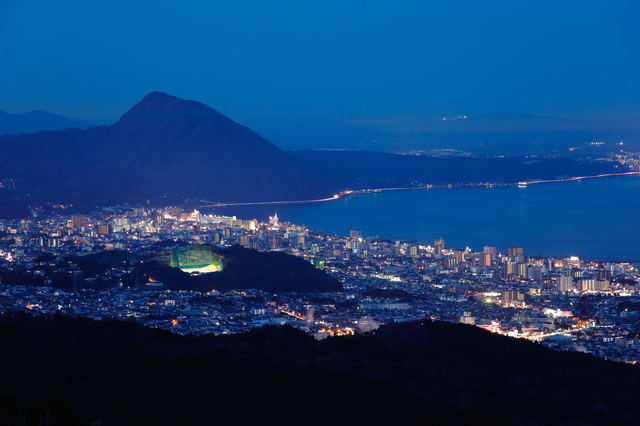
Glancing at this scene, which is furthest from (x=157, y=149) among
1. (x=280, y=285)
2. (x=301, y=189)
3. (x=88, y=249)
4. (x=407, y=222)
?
(x=280, y=285)

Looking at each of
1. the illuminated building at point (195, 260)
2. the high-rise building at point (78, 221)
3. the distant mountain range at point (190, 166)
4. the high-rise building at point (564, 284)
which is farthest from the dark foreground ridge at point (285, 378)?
the distant mountain range at point (190, 166)

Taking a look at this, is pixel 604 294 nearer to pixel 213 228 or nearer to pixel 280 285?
pixel 280 285

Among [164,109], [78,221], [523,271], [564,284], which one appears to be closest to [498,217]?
[523,271]

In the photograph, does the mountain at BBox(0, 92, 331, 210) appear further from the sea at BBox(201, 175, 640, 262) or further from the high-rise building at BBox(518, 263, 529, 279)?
the high-rise building at BBox(518, 263, 529, 279)

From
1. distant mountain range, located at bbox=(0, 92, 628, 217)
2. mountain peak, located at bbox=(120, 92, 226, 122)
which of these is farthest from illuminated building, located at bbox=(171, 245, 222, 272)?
mountain peak, located at bbox=(120, 92, 226, 122)

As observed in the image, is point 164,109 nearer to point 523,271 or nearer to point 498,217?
point 498,217

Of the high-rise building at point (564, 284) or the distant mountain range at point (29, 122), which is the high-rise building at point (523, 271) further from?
the distant mountain range at point (29, 122)
